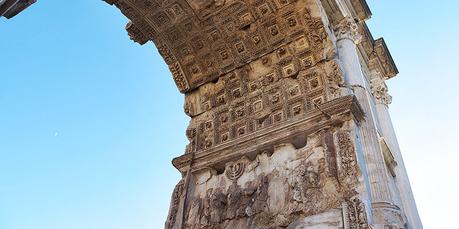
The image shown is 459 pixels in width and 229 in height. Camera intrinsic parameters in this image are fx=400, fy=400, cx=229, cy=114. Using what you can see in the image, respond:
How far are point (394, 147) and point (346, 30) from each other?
109 inches

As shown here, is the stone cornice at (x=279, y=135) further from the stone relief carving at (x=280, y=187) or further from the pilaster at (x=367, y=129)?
the pilaster at (x=367, y=129)

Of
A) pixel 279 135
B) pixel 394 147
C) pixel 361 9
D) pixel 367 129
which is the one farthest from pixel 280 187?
pixel 361 9

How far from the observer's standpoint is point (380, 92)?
30.3 feet

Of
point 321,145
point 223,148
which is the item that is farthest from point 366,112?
point 223,148

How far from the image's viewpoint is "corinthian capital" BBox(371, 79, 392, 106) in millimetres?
9133

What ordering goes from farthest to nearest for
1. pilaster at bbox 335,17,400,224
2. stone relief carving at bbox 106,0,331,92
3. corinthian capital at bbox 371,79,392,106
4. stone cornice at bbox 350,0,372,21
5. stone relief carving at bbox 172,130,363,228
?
1. corinthian capital at bbox 371,79,392,106
2. stone cornice at bbox 350,0,372,21
3. stone relief carving at bbox 106,0,331,92
4. stone relief carving at bbox 172,130,363,228
5. pilaster at bbox 335,17,400,224

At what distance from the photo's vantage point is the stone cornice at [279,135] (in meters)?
5.81

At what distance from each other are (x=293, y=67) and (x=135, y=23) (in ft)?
10.7

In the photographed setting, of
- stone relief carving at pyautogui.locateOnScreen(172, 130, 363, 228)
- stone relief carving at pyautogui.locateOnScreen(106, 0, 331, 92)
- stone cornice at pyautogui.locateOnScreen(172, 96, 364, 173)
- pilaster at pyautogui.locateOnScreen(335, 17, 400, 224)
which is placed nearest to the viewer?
pilaster at pyautogui.locateOnScreen(335, 17, 400, 224)

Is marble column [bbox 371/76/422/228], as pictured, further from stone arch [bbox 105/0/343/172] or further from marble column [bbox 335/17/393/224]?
stone arch [bbox 105/0/343/172]

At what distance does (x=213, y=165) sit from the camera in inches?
274

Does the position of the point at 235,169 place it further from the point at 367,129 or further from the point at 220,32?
the point at 220,32

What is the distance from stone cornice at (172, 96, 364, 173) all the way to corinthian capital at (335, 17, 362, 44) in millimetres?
1769

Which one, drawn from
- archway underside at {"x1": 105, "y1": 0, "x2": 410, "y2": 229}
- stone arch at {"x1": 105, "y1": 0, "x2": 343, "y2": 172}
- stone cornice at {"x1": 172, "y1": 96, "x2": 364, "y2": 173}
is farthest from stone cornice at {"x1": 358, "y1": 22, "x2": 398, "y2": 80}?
stone cornice at {"x1": 172, "y1": 96, "x2": 364, "y2": 173}
